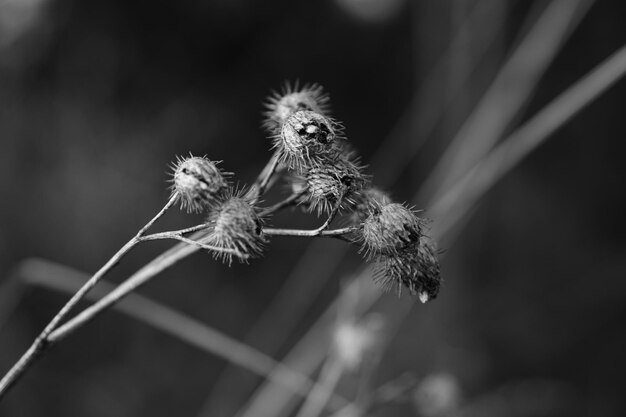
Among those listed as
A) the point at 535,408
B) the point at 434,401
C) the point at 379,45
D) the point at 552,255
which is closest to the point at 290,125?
the point at 434,401

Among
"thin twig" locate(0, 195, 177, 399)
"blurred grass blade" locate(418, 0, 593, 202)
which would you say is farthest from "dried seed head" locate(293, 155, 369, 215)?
"blurred grass blade" locate(418, 0, 593, 202)

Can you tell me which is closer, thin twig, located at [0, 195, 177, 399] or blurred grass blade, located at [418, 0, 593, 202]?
thin twig, located at [0, 195, 177, 399]

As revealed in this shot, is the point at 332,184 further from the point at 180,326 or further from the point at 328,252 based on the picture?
the point at 328,252

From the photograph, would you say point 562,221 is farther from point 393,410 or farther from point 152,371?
point 152,371

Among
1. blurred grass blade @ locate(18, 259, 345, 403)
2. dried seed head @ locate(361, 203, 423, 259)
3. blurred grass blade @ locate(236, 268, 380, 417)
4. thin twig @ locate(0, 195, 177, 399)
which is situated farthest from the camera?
blurred grass blade @ locate(236, 268, 380, 417)

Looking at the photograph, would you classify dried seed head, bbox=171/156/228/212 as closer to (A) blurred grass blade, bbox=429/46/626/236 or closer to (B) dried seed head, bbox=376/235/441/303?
(B) dried seed head, bbox=376/235/441/303

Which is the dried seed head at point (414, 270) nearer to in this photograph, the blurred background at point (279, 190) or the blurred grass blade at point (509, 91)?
the blurred grass blade at point (509, 91)
